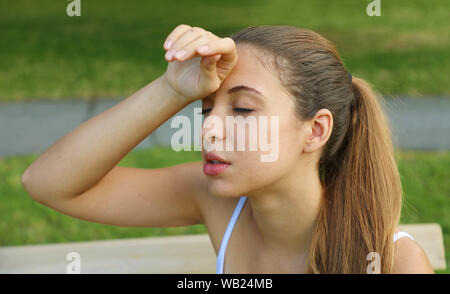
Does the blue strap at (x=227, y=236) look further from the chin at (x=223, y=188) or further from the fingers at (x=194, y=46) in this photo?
the fingers at (x=194, y=46)

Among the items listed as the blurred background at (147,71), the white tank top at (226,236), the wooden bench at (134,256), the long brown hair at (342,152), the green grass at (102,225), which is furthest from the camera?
the blurred background at (147,71)

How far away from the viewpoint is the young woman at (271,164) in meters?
2.19

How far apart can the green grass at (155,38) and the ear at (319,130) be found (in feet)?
15.2

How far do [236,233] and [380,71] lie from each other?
7.68 m

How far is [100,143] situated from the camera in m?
2.35

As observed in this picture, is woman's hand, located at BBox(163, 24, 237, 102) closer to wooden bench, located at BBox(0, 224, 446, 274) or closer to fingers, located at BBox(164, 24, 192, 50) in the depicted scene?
fingers, located at BBox(164, 24, 192, 50)

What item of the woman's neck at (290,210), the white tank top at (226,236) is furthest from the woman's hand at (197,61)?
the white tank top at (226,236)

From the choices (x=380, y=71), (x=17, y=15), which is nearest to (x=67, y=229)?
(x=380, y=71)

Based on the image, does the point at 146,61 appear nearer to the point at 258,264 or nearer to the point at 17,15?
the point at 17,15

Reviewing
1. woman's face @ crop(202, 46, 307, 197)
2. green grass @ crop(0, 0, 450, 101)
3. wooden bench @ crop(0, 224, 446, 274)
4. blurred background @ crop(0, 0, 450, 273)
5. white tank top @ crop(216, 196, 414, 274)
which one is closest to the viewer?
woman's face @ crop(202, 46, 307, 197)

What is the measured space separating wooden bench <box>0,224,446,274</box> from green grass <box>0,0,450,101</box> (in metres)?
3.56

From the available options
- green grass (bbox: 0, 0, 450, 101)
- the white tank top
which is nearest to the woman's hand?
the white tank top

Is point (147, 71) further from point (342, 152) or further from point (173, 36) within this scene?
point (173, 36)

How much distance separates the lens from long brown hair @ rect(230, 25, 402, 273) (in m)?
2.29
